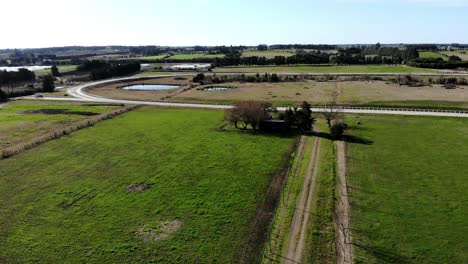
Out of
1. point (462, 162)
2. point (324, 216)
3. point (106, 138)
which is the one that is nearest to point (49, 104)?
point (106, 138)

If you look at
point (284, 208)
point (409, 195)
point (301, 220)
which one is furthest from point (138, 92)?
point (409, 195)

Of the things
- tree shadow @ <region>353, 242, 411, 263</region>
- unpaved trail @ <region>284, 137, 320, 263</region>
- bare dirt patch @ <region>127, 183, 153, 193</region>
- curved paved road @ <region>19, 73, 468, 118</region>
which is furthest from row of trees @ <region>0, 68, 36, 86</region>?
tree shadow @ <region>353, 242, 411, 263</region>

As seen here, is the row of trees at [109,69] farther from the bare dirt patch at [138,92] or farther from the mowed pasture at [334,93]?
the mowed pasture at [334,93]

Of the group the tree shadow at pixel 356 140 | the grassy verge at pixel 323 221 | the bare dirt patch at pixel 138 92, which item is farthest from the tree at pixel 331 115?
the bare dirt patch at pixel 138 92

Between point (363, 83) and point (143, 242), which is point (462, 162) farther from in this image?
point (363, 83)

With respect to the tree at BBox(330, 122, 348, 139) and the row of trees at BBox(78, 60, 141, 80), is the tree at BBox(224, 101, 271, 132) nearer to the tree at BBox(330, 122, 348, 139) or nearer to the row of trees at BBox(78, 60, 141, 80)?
the tree at BBox(330, 122, 348, 139)

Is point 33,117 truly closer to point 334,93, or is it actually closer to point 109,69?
point 334,93

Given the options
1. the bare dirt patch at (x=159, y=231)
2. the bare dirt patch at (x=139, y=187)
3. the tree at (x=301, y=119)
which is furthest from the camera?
the tree at (x=301, y=119)
